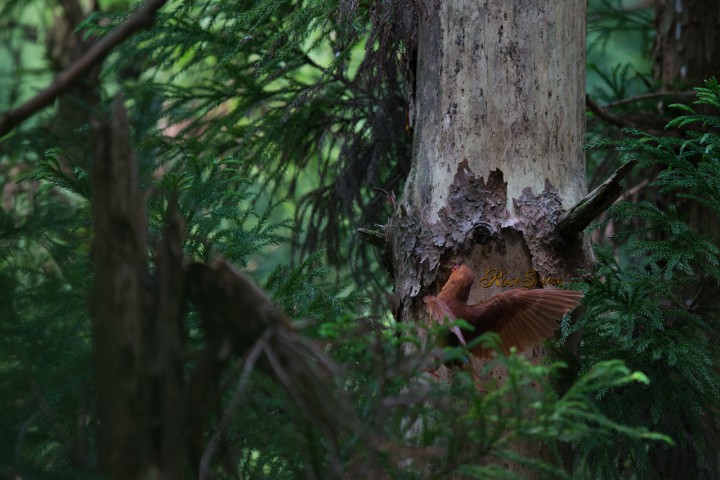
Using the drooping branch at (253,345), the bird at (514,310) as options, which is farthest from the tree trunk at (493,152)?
the drooping branch at (253,345)

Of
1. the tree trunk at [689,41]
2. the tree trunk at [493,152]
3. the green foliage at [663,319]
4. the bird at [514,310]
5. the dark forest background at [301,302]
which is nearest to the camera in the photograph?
the dark forest background at [301,302]

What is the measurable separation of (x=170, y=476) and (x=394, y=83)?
270 centimetres

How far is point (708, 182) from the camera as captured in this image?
3.67 metres

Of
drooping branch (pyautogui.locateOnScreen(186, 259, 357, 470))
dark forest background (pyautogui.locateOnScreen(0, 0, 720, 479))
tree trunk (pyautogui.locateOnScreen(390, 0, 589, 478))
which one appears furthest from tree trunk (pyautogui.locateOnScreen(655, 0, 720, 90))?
drooping branch (pyautogui.locateOnScreen(186, 259, 357, 470))

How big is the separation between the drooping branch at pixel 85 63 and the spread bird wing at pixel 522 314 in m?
1.60

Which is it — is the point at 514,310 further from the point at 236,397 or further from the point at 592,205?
the point at 236,397

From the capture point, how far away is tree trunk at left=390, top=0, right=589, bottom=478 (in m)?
3.37

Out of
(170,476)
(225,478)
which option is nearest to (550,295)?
(225,478)

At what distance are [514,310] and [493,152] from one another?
70 centimetres

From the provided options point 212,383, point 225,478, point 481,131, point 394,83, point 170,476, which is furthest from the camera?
point 394,83

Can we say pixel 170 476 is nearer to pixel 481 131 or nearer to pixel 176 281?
pixel 176 281

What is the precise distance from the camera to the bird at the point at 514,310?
3076mm

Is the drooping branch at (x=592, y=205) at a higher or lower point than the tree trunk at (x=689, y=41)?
lower

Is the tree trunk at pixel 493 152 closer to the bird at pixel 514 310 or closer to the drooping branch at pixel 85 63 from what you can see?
the bird at pixel 514 310
